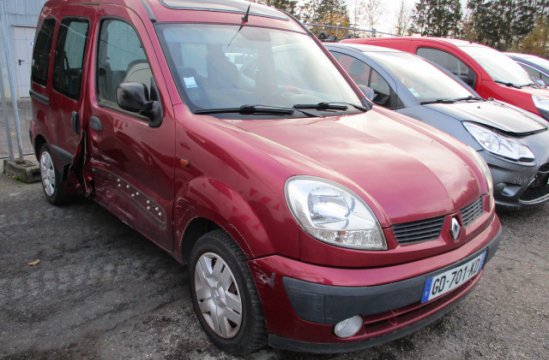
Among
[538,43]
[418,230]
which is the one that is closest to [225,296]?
[418,230]

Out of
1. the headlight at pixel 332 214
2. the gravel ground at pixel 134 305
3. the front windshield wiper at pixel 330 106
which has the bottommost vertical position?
the gravel ground at pixel 134 305

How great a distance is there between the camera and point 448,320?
278 centimetres

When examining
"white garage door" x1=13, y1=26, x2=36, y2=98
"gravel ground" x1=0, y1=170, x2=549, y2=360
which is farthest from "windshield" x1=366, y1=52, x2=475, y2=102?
"white garage door" x1=13, y1=26, x2=36, y2=98

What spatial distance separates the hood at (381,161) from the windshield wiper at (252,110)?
110mm

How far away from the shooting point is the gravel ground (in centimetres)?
246

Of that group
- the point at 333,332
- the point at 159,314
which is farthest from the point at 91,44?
the point at 333,332

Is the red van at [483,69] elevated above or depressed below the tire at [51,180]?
above

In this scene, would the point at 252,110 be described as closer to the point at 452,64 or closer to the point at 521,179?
the point at 521,179

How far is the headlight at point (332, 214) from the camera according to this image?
6.39ft

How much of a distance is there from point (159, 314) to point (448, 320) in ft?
5.72

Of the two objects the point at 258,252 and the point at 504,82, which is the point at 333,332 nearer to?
the point at 258,252

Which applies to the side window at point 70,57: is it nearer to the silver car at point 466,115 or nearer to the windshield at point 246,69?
the windshield at point 246,69

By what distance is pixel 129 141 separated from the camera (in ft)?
9.55

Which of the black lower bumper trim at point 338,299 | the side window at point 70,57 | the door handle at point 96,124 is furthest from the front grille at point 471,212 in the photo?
the side window at point 70,57
